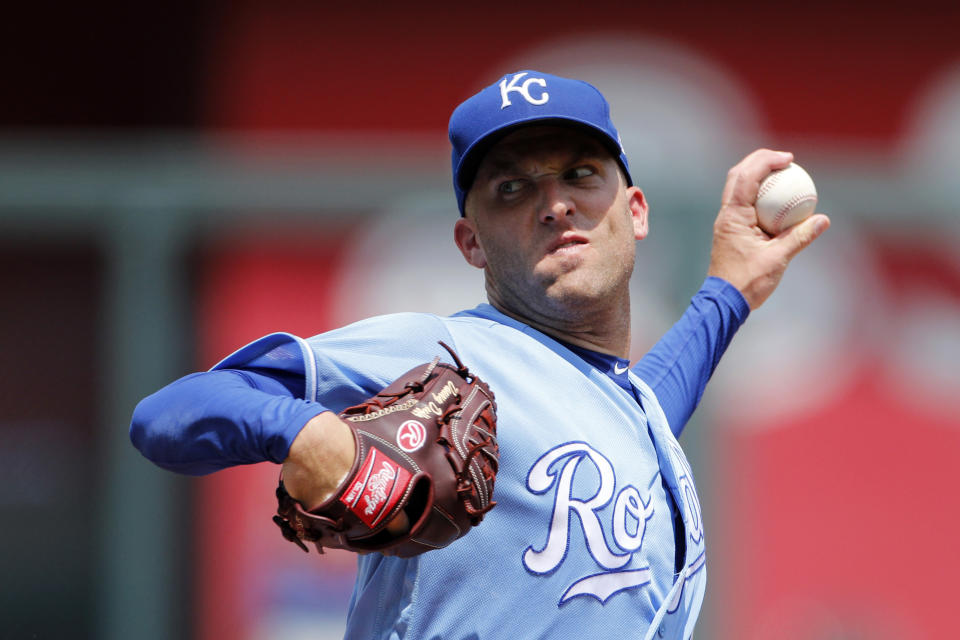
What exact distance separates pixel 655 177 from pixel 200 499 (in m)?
1.61

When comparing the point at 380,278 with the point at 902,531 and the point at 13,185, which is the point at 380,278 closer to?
the point at 13,185

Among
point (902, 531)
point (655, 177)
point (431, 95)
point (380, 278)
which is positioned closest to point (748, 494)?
point (655, 177)

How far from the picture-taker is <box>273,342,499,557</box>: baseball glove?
3.39 ft

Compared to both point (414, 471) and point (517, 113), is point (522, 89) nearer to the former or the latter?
point (517, 113)

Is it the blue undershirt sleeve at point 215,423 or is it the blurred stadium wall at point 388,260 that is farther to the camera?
the blurred stadium wall at point 388,260

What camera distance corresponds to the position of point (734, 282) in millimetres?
2018

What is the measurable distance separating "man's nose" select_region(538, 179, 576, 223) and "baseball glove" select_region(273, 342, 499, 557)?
33 centimetres

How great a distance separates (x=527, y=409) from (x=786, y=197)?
0.81 m

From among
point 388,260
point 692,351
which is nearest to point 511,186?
point 692,351

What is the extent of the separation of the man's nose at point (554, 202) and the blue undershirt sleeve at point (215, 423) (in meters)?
0.51

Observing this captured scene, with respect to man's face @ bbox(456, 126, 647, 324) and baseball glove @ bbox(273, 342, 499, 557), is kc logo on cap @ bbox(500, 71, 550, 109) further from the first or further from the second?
baseball glove @ bbox(273, 342, 499, 557)

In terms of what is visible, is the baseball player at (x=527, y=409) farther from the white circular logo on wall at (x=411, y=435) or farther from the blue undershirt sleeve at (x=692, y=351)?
the blue undershirt sleeve at (x=692, y=351)

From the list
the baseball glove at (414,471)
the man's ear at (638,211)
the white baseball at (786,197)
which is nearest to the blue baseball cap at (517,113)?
the man's ear at (638,211)

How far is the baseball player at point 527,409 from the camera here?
1.11 meters
